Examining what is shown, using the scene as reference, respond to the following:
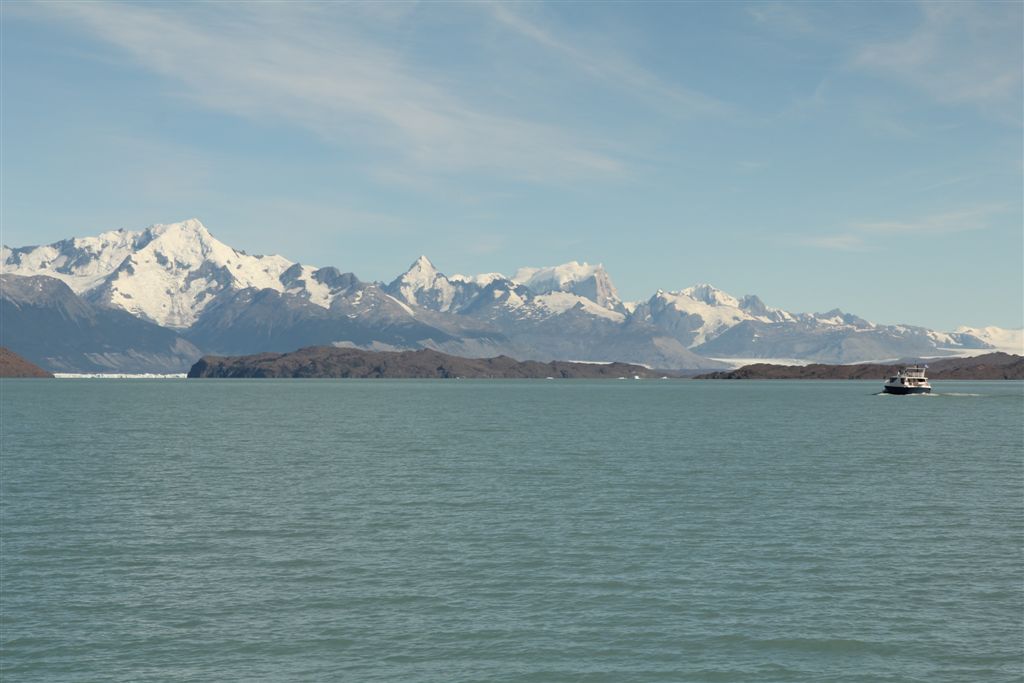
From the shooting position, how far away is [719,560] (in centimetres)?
5662

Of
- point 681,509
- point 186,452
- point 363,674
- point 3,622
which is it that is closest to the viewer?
point 363,674

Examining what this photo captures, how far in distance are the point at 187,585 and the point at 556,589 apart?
17.9m

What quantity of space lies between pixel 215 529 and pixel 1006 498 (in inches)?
2414

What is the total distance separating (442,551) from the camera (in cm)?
5938

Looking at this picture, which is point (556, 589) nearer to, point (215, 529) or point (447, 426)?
point (215, 529)

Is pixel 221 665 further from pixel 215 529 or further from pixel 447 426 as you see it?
pixel 447 426

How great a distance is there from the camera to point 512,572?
5369cm

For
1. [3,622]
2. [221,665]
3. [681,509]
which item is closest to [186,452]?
[681,509]

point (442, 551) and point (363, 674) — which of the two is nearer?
point (363, 674)

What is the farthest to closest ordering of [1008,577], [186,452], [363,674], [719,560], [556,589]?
[186,452] → [719,560] → [1008,577] → [556,589] → [363,674]

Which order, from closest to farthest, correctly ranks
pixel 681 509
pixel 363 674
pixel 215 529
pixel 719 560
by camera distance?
pixel 363 674, pixel 719 560, pixel 215 529, pixel 681 509

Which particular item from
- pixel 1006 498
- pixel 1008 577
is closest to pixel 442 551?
pixel 1008 577

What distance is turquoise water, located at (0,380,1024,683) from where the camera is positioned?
3922 cm

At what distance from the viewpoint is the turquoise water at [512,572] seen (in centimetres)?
3922
